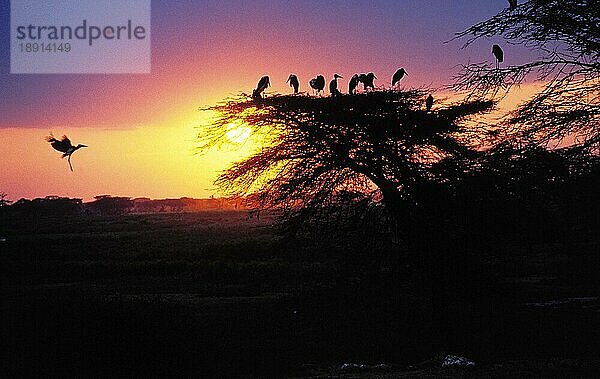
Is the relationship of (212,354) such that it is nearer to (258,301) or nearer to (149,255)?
(258,301)

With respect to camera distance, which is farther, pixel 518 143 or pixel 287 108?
pixel 287 108

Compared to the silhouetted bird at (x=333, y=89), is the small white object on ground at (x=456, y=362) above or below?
below

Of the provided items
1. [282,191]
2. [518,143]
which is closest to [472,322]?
[518,143]

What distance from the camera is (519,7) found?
45.9ft

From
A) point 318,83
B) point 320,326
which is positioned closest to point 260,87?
point 318,83

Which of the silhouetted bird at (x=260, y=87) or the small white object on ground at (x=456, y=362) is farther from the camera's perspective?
the silhouetted bird at (x=260, y=87)

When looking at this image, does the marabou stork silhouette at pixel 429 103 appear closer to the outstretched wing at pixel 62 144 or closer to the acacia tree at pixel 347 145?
the acacia tree at pixel 347 145

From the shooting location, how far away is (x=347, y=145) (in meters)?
19.8

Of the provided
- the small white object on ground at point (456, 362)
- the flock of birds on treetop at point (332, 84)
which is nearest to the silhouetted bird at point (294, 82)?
the flock of birds on treetop at point (332, 84)

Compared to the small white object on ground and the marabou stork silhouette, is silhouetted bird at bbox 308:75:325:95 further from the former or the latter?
the small white object on ground

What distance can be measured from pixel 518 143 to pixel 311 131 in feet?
22.6

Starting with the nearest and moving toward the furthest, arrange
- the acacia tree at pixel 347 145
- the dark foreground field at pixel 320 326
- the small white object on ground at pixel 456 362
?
the dark foreground field at pixel 320 326 < the small white object on ground at pixel 456 362 < the acacia tree at pixel 347 145

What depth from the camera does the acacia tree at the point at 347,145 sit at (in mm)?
19469

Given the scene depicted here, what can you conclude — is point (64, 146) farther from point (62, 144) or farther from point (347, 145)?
point (347, 145)
